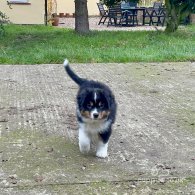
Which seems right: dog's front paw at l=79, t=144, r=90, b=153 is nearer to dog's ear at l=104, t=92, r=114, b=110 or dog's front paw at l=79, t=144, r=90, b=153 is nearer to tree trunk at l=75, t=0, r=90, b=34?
dog's ear at l=104, t=92, r=114, b=110

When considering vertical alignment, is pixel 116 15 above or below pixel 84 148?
below

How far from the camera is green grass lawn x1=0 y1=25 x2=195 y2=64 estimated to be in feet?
43.3

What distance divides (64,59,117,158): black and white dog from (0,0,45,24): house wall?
19.9 m

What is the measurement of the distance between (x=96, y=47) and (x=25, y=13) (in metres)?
10.7

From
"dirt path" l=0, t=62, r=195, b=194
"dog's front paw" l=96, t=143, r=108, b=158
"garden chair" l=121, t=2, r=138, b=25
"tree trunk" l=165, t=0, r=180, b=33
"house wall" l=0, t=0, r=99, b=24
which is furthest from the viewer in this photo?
"garden chair" l=121, t=2, r=138, b=25

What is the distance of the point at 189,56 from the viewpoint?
13.6 meters

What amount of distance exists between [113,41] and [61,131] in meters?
10.2

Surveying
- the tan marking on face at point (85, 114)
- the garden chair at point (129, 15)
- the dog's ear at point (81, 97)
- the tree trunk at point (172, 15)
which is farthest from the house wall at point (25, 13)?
the tan marking on face at point (85, 114)

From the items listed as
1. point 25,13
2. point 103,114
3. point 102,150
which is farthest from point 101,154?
point 25,13

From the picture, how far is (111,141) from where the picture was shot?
6.34 meters

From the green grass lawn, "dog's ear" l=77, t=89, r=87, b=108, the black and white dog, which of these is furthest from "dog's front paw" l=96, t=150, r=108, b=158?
the green grass lawn

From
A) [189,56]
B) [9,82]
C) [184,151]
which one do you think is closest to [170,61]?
[189,56]

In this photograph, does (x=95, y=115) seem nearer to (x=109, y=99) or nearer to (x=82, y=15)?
(x=109, y=99)

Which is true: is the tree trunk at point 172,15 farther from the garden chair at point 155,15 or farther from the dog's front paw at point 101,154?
the dog's front paw at point 101,154
